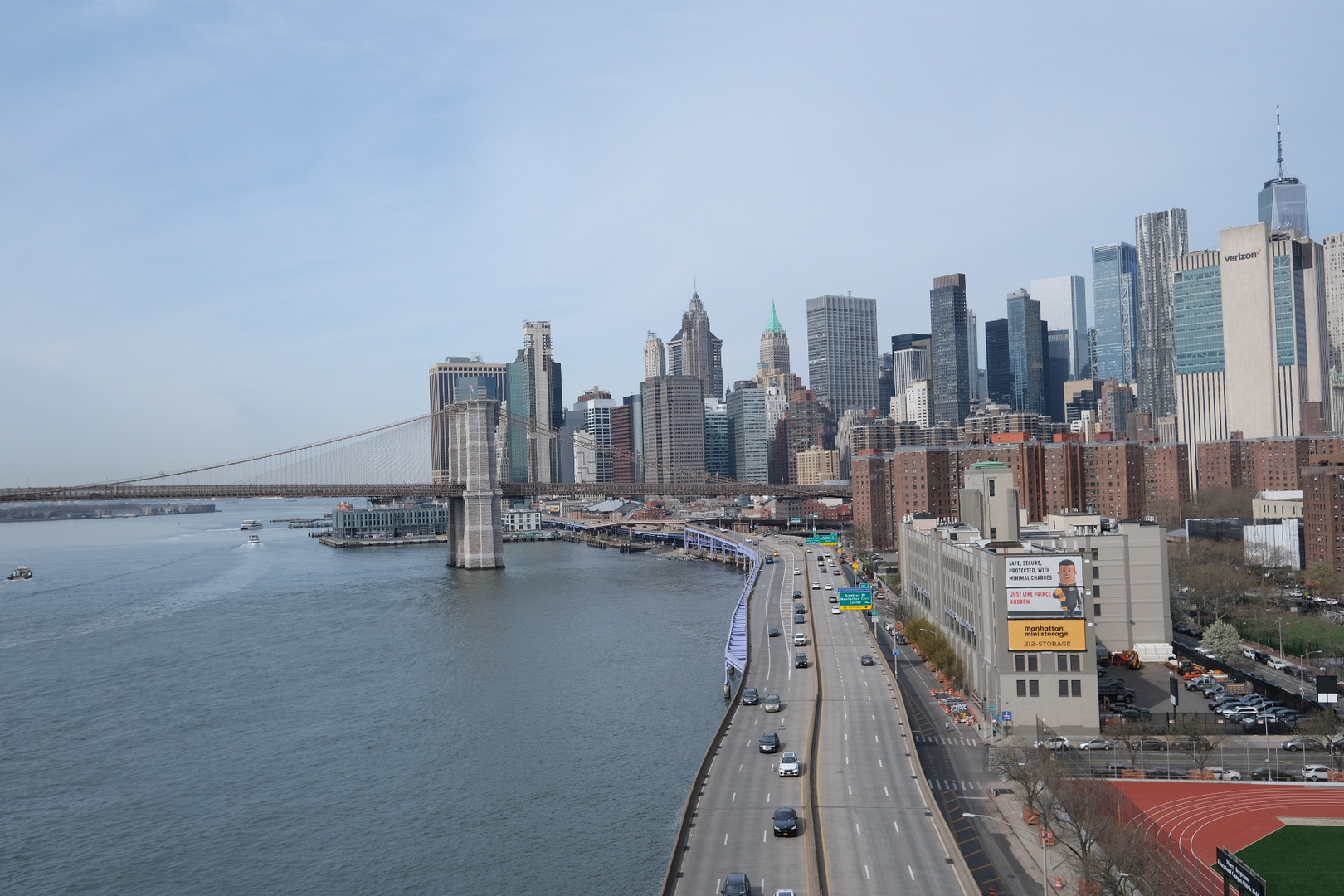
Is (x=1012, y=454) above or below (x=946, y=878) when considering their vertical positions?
above

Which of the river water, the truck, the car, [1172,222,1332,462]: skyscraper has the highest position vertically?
[1172,222,1332,462]: skyscraper

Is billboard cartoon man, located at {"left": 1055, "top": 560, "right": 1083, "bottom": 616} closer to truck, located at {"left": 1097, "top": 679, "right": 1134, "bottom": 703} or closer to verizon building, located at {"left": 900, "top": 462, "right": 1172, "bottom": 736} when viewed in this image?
verizon building, located at {"left": 900, "top": 462, "right": 1172, "bottom": 736}

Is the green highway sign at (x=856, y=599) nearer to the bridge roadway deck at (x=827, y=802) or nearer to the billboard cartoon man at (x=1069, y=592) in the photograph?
the bridge roadway deck at (x=827, y=802)

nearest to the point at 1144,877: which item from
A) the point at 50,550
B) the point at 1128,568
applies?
the point at 1128,568

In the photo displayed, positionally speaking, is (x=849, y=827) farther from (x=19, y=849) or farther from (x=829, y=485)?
(x=829, y=485)

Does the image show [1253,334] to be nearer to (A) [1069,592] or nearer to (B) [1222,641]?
(B) [1222,641]

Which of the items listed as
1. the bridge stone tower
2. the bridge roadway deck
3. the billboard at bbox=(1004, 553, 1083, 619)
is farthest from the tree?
the bridge stone tower

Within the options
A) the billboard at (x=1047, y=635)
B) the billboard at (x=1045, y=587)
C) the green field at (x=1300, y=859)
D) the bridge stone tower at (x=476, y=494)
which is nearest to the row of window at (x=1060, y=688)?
the billboard at (x=1047, y=635)
